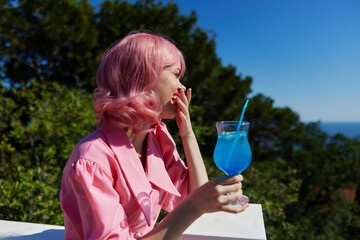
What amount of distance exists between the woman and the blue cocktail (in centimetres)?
12

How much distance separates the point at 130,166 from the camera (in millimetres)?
1201

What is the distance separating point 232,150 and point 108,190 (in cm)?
50

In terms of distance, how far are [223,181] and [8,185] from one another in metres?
2.46

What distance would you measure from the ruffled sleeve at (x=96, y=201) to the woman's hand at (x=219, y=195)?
0.29m

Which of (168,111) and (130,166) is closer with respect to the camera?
(130,166)

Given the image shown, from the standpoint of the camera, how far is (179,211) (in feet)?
3.46

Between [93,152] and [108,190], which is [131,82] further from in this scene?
[108,190]

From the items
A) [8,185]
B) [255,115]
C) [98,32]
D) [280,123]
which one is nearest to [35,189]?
[8,185]

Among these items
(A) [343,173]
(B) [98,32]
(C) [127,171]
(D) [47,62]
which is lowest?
(A) [343,173]

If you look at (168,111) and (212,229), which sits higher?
(168,111)

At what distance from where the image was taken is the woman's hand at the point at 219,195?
3.28 feet

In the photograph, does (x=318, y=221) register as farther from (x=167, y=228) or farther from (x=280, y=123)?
(x=167, y=228)

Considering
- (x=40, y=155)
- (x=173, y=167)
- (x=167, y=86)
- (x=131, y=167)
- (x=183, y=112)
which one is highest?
(x=167, y=86)

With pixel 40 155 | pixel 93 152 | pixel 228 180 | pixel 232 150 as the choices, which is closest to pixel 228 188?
pixel 228 180
